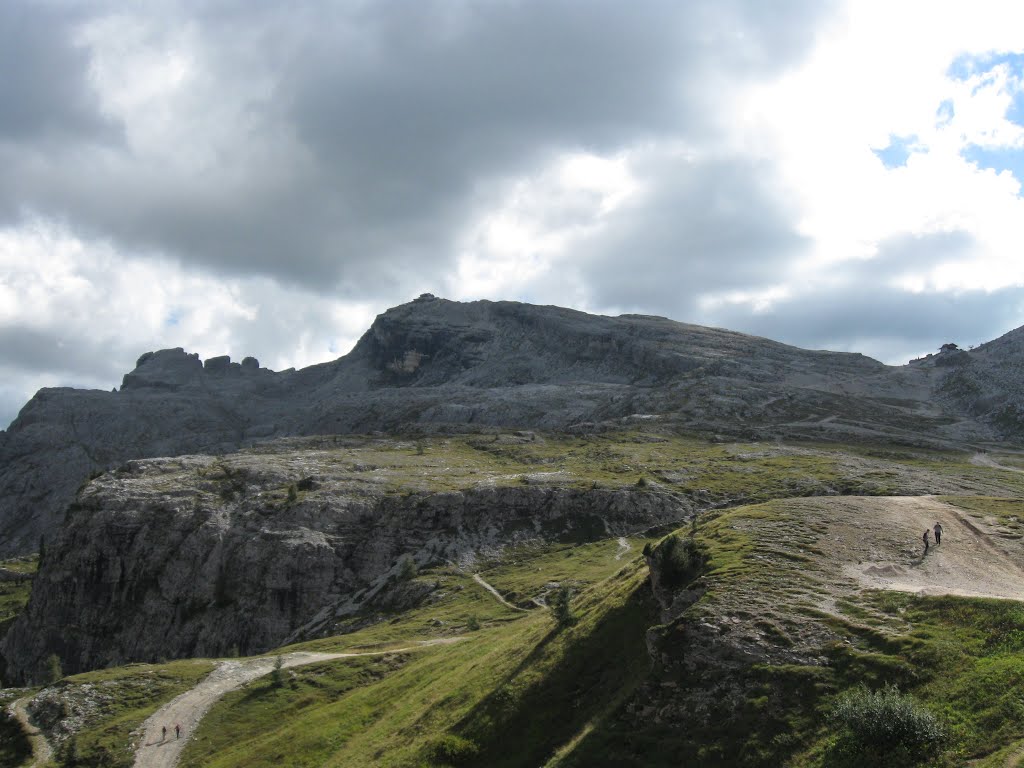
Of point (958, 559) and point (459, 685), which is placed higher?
point (958, 559)

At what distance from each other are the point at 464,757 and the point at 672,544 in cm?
1637

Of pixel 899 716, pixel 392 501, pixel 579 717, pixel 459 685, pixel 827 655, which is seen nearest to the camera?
pixel 899 716

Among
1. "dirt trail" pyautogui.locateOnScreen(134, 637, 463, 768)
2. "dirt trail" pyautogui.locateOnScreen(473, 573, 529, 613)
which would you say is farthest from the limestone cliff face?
"dirt trail" pyautogui.locateOnScreen(134, 637, 463, 768)

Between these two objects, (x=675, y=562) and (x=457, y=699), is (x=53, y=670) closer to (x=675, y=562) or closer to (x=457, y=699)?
(x=457, y=699)

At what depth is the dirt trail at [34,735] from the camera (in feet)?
220

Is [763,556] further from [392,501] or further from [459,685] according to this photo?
[392,501]

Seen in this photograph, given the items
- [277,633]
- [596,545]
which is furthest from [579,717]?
[277,633]

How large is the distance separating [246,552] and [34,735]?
69.9m

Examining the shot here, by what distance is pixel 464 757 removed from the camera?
37.7 meters

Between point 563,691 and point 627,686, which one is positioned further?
point 563,691

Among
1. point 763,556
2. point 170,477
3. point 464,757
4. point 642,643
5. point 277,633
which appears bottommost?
point 277,633

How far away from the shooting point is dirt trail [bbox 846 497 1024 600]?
3988cm

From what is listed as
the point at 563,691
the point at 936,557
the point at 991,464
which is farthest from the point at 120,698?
the point at 991,464

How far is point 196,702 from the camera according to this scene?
76062mm
